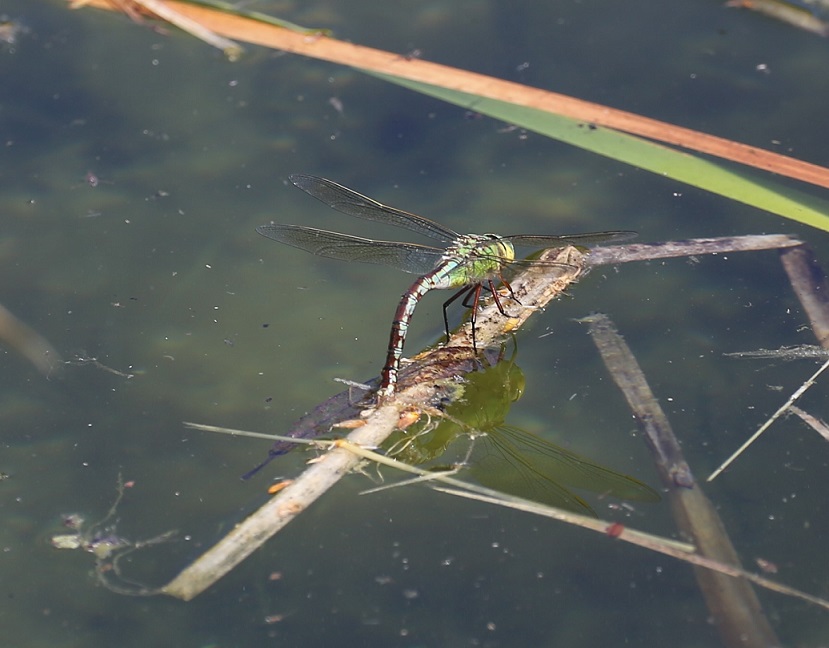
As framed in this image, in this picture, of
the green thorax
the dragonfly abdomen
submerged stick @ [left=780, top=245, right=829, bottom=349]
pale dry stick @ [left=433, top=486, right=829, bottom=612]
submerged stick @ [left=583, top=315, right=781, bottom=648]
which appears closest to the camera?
submerged stick @ [left=583, top=315, right=781, bottom=648]

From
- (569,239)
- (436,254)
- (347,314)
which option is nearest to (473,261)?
(436,254)

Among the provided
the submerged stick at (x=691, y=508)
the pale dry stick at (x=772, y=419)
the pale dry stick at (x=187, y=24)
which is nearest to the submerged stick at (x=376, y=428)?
the submerged stick at (x=691, y=508)

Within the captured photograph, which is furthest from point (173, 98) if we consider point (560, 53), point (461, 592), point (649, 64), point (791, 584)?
point (791, 584)

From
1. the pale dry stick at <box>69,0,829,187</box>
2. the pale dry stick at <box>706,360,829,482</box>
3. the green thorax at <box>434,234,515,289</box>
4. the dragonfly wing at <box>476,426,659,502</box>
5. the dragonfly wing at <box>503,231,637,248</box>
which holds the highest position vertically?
the pale dry stick at <box>69,0,829,187</box>

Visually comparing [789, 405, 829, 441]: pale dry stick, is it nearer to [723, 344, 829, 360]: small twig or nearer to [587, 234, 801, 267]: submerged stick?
[723, 344, 829, 360]: small twig

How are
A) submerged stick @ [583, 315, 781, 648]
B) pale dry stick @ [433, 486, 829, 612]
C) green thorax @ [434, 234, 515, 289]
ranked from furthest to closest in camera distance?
1. green thorax @ [434, 234, 515, 289]
2. pale dry stick @ [433, 486, 829, 612]
3. submerged stick @ [583, 315, 781, 648]

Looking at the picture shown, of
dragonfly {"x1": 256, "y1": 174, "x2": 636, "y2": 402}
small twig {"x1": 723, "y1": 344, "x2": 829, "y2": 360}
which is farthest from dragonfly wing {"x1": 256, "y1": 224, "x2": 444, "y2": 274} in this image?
small twig {"x1": 723, "y1": 344, "x2": 829, "y2": 360}

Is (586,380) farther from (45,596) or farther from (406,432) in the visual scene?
(45,596)

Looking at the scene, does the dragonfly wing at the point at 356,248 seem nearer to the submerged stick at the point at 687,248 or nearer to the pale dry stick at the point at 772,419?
the submerged stick at the point at 687,248
